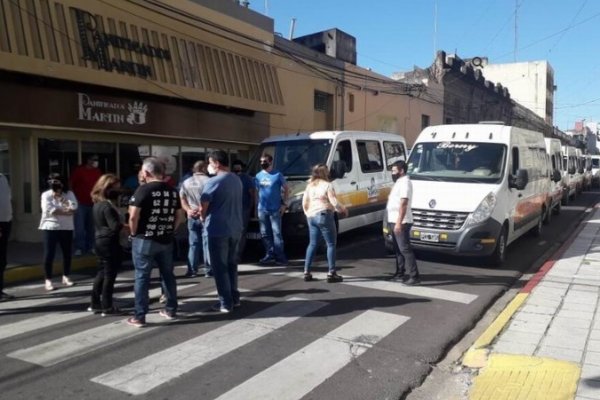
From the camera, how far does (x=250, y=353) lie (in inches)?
197

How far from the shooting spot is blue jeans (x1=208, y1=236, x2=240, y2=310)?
6.02 metres

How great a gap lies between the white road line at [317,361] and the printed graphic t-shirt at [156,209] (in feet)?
5.86

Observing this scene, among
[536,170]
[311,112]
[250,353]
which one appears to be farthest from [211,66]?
[250,353]

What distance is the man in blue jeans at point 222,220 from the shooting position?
5977mm

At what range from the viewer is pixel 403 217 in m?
7.53

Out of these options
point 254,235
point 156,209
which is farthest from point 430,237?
point 156,209

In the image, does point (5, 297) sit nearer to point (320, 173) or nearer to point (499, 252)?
point (320, 173)

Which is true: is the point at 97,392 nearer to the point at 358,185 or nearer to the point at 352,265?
the point at 352,265

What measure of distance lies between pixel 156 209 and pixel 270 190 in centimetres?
359

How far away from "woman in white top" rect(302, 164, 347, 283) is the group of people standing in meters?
0.01

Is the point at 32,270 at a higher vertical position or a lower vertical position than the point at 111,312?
higher

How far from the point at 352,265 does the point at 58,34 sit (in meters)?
7.17

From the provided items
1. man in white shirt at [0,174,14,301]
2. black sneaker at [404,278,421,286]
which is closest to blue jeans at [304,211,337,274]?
black sneaker at [404,278,421,286]

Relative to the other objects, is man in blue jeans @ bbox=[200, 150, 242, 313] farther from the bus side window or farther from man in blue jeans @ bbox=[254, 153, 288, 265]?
the bus side window
